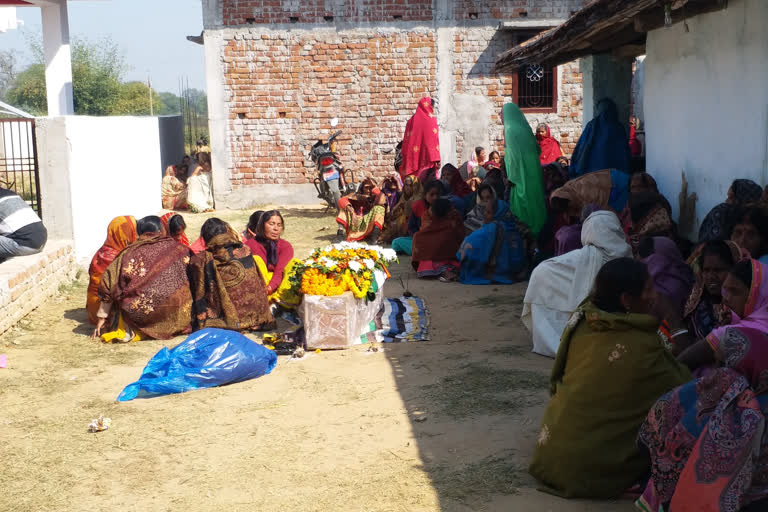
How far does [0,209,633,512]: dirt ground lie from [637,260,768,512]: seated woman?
0.60m

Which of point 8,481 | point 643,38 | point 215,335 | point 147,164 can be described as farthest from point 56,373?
point 147,164

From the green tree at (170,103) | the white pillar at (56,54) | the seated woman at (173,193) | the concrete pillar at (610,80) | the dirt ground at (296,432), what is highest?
the green tree at (170,103)

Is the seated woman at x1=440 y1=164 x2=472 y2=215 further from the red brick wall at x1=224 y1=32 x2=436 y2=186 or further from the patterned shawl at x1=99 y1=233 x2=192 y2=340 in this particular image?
the patterned shawl at x1=99 y1=233 x2=192 y2=340

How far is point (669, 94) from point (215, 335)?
4.78 meters

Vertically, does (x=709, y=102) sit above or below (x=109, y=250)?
above

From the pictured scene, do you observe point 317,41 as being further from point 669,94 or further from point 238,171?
point 669,94

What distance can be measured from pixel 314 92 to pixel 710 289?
39.2 ft

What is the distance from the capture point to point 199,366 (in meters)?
5.70

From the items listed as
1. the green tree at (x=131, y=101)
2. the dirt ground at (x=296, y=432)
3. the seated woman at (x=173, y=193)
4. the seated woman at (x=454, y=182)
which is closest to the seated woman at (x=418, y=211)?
the seated woman at (x=454, y=182)

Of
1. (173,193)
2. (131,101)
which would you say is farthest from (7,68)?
(173,193)

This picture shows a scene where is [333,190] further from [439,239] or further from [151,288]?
[151,288]

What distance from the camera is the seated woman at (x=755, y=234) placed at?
15.4ft

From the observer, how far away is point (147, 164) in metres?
15.1

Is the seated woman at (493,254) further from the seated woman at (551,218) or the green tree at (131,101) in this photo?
the green tree at (131,101)
